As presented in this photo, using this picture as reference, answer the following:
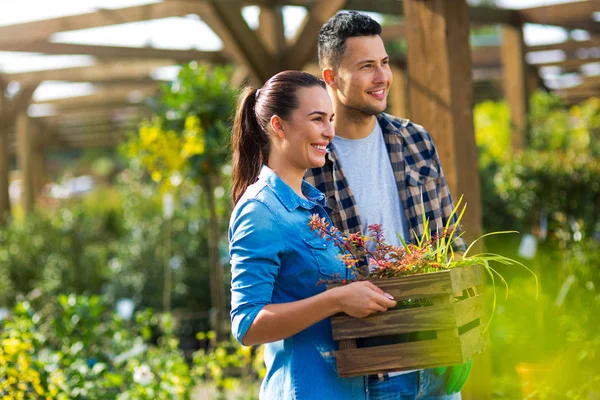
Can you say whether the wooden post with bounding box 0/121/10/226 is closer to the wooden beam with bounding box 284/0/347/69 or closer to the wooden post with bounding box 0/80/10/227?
the wooden post with bounding box 0/80/10/227

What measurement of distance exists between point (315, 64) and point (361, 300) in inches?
236

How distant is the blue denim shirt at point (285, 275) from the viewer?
1483 millimetres

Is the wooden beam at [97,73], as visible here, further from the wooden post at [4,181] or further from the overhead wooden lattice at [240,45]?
the wooden post at [4,181]

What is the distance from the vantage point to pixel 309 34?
4.59 metres

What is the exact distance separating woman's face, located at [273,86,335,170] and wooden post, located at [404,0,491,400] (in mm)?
1194

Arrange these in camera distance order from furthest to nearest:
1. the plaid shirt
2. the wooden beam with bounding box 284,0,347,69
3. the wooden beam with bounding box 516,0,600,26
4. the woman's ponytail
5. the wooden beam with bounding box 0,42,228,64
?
the wooden beam with bounding box 0,42,228,64 → the wooden beam with bounding box 516,0,600,26 → the wooden beam with bounding box 284,0,347,69 → the plaid shirt → the woman's ponytail

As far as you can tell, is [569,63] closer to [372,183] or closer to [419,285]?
[372,183]

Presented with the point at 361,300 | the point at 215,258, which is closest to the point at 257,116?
the point at 361,300

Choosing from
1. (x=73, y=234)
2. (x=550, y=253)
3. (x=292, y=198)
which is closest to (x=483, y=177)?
(x=550, y=253)

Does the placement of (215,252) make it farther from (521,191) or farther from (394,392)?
(394,392)

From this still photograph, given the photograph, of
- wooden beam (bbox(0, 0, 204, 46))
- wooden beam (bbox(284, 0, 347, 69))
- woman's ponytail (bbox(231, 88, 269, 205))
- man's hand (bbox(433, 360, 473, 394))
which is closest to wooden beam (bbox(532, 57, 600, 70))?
wooden beam (bbox(284, 0, 347, 69))

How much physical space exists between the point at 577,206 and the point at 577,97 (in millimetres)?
5360

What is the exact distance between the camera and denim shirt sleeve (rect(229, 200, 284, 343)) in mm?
1468

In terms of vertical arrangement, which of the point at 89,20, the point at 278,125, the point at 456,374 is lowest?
the point at 456,374
